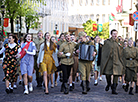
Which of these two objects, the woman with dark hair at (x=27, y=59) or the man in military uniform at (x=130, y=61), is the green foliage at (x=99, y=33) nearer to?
the man in military uniform at (x=130, y=61)

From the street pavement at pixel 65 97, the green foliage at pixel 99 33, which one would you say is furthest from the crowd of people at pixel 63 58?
the green foliage at pixel 99 33

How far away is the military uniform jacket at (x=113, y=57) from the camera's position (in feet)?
39.3

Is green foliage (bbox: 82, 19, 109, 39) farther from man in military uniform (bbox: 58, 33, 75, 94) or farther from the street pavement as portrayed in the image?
the street pavement

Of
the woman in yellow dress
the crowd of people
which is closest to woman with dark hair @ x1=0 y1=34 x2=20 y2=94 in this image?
the crowd of people

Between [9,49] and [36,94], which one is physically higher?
[9,49]

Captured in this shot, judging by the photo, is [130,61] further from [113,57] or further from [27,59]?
[27,59]

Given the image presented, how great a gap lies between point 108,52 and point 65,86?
1678 mm

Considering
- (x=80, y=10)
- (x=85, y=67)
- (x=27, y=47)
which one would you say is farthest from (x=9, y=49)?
(x=80, y=10)

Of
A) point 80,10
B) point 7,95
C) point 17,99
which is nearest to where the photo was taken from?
point 17,99

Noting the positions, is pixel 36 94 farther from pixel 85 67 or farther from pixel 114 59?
pixel 114 59

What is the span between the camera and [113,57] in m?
12.0

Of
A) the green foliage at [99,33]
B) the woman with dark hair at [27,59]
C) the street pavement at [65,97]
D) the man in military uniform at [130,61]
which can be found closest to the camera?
the street pavement at [65,97]

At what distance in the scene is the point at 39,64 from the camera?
12.1 metres

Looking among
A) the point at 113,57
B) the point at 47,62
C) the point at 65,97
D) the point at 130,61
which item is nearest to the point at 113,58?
the point at 113,57
